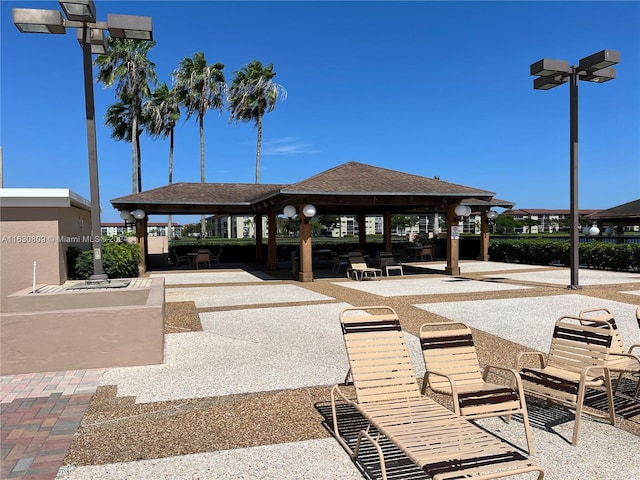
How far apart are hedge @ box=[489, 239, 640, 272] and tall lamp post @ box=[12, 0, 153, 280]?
708 inches

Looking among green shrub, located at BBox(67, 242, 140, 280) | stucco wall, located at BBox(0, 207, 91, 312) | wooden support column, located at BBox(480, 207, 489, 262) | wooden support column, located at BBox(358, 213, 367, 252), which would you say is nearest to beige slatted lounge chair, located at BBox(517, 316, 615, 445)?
stucco wall, located at BBox(0, 207, 91, 312)

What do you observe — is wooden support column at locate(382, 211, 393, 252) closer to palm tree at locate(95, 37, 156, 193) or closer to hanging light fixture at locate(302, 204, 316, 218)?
hanging light fixture at locate(302, 204, 316, 218)

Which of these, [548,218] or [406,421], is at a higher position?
[548,218]

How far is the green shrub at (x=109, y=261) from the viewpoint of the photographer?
1236 cm

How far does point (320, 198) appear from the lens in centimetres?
1585

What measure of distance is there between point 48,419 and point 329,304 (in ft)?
23.4

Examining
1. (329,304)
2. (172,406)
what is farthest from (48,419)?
(329,304)

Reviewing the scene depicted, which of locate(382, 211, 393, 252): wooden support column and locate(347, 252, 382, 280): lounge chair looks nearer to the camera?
locate(347, 252, 382, 280): lounge chair

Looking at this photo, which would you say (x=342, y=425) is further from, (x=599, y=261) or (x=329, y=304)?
(x=599, y=261)

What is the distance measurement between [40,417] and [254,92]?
1379 inches

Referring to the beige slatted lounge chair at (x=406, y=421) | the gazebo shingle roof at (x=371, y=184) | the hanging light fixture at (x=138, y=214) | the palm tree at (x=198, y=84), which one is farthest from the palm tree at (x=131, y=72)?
the beige slatted lounge chair at (x=406, y=421)

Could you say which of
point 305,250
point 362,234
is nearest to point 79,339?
point 305,250

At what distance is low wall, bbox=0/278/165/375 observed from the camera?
18.4 ft

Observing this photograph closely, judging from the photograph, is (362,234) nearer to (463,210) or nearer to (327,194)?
(463,210)
